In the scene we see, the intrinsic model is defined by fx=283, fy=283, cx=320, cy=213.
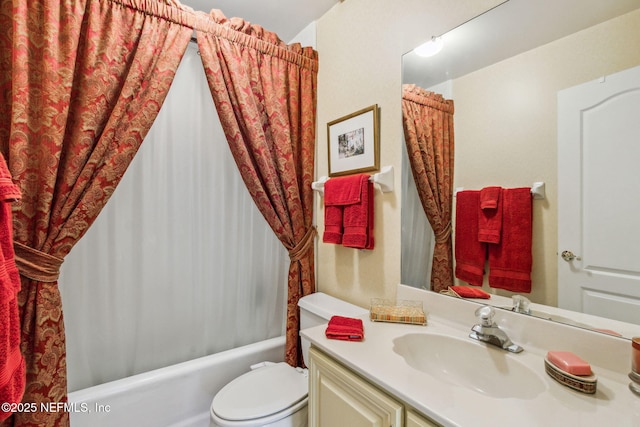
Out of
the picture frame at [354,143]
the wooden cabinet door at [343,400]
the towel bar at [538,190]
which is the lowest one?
the wooden cabinet door at [343,400]

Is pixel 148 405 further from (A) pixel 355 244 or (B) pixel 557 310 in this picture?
(B) pixel 557 310

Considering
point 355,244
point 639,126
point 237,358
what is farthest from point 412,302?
point 237,358

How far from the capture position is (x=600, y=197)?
0.80 metres

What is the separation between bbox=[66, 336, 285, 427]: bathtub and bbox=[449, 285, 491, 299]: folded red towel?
118cm

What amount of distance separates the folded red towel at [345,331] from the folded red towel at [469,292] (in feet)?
1.35

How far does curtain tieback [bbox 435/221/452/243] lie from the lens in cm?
118

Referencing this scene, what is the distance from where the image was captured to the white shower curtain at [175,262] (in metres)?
1.35

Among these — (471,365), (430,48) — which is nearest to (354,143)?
(430,48)

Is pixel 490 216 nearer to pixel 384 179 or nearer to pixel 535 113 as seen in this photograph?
pixel 535 113

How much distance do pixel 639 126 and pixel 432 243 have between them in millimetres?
703

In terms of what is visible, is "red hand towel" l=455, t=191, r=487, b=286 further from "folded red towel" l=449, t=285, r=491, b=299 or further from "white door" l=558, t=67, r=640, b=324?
"white door" l=558, t=67, r=640, b=324

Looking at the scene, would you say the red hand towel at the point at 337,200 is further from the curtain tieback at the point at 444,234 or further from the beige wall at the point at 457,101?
the curtain tieback at the point at 444,234

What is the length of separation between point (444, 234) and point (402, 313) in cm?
37

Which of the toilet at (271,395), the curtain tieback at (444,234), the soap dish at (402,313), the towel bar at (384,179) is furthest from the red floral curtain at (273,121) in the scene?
the curtain tieback at (444,234)
